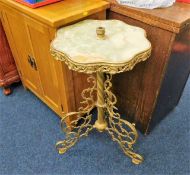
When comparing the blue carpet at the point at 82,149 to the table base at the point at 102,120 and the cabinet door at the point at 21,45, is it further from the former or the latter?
the cabinet door at the point at 21,45

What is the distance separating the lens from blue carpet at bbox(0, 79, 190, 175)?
1.30 meters

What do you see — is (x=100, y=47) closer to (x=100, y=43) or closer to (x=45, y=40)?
(x=100, y=43)

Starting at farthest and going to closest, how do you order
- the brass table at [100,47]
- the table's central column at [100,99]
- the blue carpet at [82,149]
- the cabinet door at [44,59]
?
1. the blue carpet at [82,149]
2. the cabinet door at [44,59]
3. the table's central column at [100,99]
4. the brass table at [100,47]

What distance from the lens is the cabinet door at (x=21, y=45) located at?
1.32m

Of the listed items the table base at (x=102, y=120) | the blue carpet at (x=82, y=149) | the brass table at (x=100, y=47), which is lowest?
the blue carpet at (x=82, y=149)

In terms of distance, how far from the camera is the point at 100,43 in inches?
36.0

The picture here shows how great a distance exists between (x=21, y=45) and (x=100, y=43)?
788 millimetres

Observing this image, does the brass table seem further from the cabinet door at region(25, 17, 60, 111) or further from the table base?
the cabinet door at region(25, 17, 60, 111)

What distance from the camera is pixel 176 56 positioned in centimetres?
112

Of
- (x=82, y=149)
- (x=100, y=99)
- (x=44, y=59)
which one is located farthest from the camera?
(x=82, y=149)

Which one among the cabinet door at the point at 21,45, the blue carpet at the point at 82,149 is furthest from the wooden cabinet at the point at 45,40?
the blue carpet at the point at 82,149

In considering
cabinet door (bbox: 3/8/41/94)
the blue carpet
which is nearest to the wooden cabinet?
cabinet door (bbox: 3/8/41/94)

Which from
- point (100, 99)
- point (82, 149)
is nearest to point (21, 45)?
point (100, 99)

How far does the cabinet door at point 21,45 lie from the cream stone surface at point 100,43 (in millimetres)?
449
